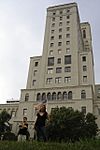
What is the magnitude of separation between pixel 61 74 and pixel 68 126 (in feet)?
72.6

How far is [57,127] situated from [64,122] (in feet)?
4.31

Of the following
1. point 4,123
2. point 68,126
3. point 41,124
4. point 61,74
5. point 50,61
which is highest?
point 50,61

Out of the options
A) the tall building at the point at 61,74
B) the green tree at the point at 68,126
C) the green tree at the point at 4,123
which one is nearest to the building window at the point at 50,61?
the tall building at the point at 61,74

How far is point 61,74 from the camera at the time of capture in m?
61.7

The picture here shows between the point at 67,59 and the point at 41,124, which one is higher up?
the point at 67,59

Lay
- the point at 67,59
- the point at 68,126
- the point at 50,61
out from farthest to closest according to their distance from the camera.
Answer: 1. the point at 50,61
2. the point at 67,59
3. the point at 68,126

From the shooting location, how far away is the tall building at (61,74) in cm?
5644

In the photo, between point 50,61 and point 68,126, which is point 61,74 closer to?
point 50,61

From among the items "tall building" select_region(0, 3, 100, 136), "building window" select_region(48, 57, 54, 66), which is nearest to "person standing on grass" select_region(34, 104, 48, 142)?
"tall building" select_region(0, 3, 100, 136)

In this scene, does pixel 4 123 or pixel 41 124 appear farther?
pixel 4 123

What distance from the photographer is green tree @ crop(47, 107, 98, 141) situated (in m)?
40.4

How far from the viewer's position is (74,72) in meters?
60.9

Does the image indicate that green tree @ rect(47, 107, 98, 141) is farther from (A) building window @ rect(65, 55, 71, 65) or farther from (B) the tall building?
(A) building window @ rect(65, 55, 71, 65)

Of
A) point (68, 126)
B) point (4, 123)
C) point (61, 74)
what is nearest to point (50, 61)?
point (61, 74)
